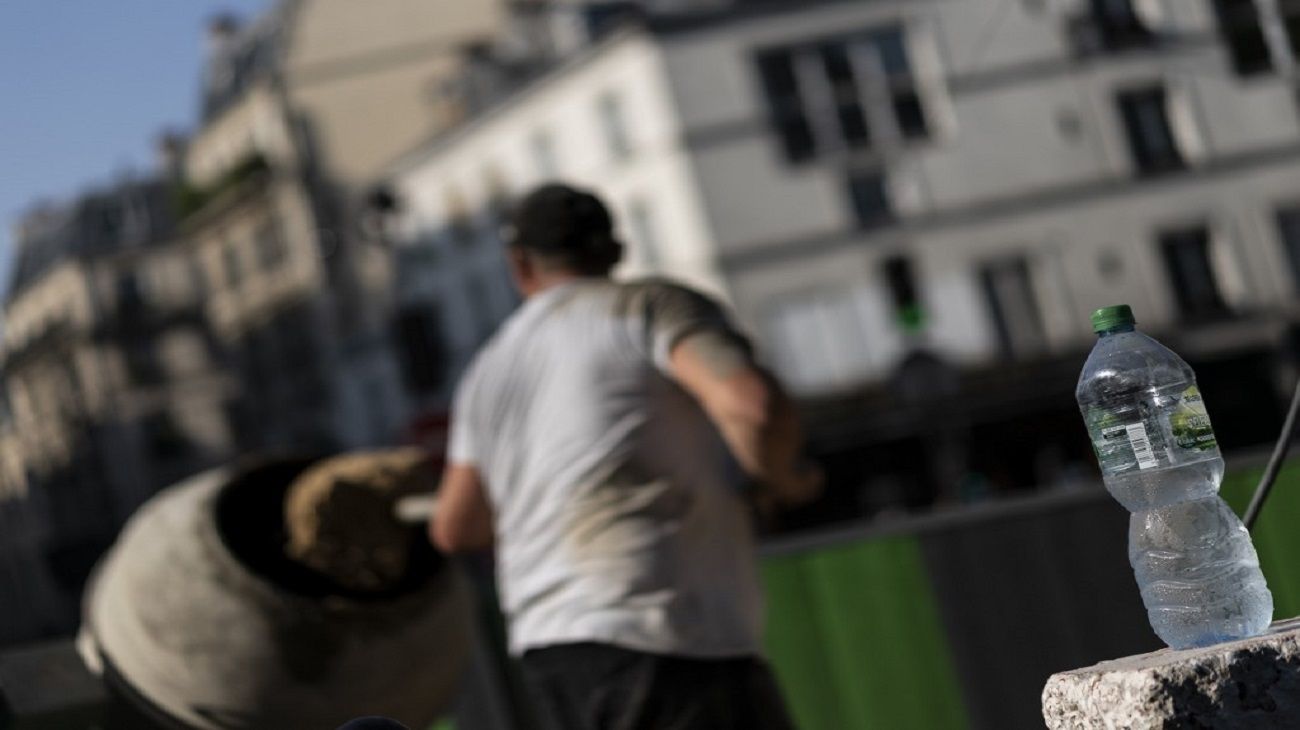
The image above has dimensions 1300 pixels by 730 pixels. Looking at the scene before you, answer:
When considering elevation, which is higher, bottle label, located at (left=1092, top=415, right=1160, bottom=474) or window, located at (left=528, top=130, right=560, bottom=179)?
window, located at (left=528, top=130, right=560, bottom=179)

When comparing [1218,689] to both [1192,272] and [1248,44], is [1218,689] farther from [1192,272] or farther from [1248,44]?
[1192,272]

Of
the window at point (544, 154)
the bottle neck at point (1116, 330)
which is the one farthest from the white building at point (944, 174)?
the bottle neck at point (1116, 330)

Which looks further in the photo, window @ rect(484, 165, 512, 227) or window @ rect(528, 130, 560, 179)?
window @ rect(484, 165, 512, 227)

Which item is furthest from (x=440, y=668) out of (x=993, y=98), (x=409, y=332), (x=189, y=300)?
(x=189, y=300)

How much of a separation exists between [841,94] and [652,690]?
3808 centimetres

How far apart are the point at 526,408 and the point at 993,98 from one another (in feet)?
127

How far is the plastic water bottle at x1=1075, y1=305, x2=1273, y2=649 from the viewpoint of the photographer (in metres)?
2.35

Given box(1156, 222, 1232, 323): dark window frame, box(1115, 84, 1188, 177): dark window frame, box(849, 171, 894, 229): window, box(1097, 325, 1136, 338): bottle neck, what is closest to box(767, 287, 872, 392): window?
box(849, 171, 894, 229): window

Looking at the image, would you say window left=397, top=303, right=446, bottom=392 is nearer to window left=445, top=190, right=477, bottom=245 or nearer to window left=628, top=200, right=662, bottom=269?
window left=628, top=200, right=662, bottom=269

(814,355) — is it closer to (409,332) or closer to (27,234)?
(409,332)

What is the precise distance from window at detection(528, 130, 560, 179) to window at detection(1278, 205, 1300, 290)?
15553mm

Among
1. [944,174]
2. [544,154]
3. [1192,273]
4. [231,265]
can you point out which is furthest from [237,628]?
[231,265]

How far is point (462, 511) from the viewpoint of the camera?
404 cm

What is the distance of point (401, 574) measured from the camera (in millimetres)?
4172
